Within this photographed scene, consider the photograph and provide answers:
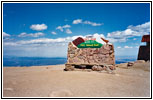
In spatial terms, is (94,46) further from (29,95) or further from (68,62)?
(29,95)

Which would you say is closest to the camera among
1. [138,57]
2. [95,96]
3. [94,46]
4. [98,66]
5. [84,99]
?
[84,99]

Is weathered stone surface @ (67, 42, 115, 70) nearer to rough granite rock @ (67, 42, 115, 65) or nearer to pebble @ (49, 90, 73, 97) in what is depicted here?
rough granite rock @ (67, 42, 115, 65)

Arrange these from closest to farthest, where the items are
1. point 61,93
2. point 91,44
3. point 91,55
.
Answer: point 61,93
point 91,44
point 91,55

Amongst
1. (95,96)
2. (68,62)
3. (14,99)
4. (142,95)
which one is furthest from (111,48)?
(14,99)

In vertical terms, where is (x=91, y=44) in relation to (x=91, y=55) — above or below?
above

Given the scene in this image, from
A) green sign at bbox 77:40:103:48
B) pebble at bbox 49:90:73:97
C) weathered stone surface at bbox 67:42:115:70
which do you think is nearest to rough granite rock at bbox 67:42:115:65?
weathered stone surface at bbox 67:42:115:70

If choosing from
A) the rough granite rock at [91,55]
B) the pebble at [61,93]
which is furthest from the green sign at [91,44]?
the pebble at [61,93]

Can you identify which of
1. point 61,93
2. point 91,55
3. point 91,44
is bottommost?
point 61,93

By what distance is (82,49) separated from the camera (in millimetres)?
12156

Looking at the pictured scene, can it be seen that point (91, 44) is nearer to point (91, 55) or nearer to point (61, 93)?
point (91, 55)

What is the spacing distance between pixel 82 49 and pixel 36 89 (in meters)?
7.05

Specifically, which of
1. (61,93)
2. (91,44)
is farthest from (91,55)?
(61,93)

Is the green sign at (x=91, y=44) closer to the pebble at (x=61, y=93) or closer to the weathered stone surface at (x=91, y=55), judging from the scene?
the weathered stone surface at (x=91, y=55)

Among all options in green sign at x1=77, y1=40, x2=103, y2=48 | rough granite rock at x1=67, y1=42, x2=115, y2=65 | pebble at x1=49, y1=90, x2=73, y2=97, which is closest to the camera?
pebble at x1=49, y1=90, x2=73, y2=97
